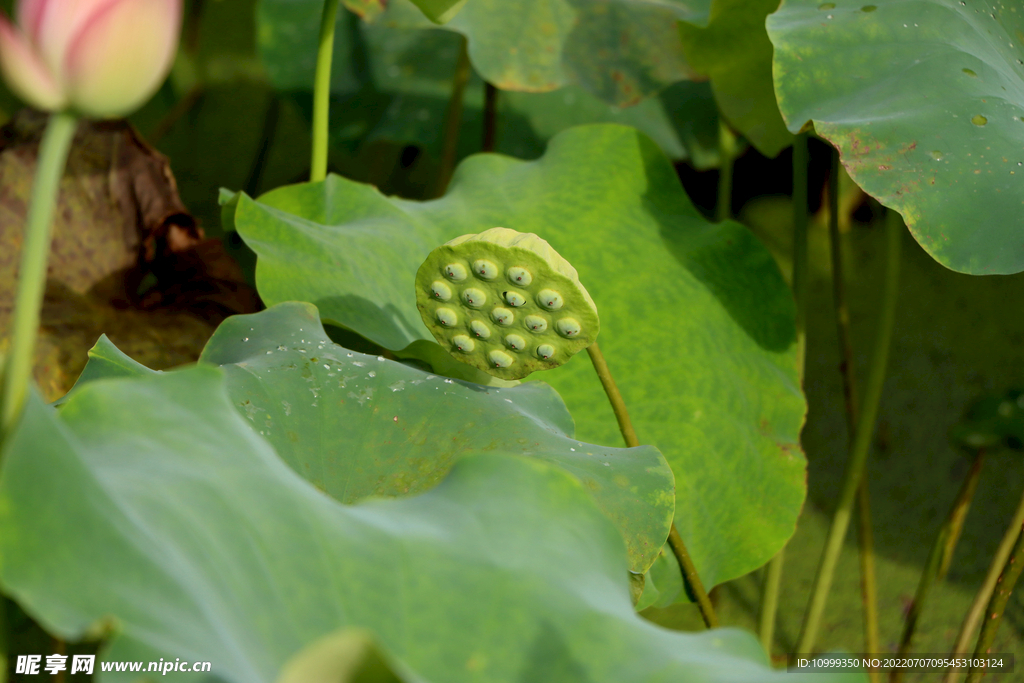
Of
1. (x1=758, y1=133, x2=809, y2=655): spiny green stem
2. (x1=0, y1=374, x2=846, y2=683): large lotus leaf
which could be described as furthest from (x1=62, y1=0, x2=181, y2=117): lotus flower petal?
(x1=758, y1=133, x2=809, y2=655): spiny green stem

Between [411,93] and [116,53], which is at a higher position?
[116,53]

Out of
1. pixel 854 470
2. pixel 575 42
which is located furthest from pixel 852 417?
pixel 575 42

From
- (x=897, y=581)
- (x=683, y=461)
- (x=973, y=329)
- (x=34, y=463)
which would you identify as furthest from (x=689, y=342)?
(x=973, y=329)

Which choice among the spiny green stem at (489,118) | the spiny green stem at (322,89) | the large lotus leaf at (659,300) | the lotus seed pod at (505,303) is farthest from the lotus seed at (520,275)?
the spiny green stem at (489,118)

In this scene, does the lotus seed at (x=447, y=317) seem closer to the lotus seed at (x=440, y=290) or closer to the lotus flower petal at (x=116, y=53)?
the lotus seed at (x=440, y=290)

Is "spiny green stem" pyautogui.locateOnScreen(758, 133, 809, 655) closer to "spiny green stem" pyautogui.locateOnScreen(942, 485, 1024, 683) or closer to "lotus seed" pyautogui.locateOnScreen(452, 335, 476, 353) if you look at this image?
"spiny green stem" pyautogui.locateOnScreen(942, 485, 1024, 683)

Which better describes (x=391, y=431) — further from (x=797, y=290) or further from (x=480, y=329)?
(x=797, y=290)
